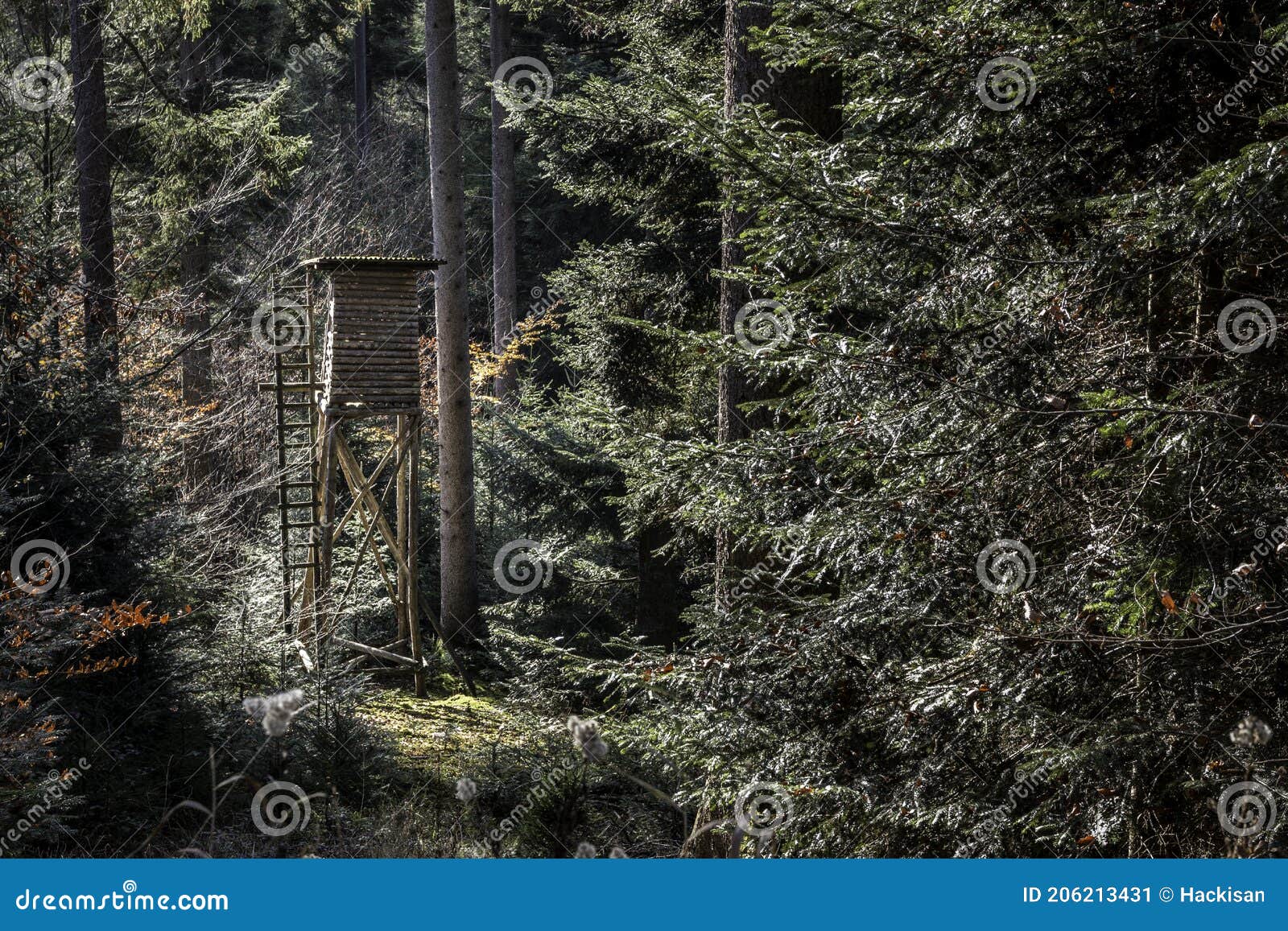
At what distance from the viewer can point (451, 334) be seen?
1346 cm

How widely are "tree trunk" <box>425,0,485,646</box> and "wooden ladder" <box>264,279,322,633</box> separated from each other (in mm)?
1726

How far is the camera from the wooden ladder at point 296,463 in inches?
421

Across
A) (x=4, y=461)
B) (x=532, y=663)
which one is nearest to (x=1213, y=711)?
(x=532, y=663)

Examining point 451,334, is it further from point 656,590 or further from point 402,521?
point 656,590

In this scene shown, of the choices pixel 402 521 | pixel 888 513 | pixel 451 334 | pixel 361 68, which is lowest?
pixel 402 521

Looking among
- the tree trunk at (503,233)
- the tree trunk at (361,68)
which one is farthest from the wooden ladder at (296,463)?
the tree trunk at (361,68)

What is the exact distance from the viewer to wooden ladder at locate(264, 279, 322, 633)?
10.7 metres

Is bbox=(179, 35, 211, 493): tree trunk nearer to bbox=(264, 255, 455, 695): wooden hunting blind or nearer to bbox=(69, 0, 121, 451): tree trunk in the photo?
bbox=(69, 0, 121, 451): tree trunk

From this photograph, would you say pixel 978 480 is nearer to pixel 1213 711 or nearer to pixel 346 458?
pixel 1213 711

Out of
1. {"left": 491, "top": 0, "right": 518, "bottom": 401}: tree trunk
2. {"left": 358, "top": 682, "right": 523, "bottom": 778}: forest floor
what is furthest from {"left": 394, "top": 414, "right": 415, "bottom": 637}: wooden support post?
{"left": 491, "top": 0, "right": 518, "bottom": 401}: tree trunk

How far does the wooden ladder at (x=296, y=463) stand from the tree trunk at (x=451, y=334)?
1.73 meters

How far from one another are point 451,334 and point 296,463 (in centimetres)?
268

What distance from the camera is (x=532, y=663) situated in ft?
28.9

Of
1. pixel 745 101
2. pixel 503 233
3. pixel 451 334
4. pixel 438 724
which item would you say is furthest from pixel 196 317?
pixel 745 101
